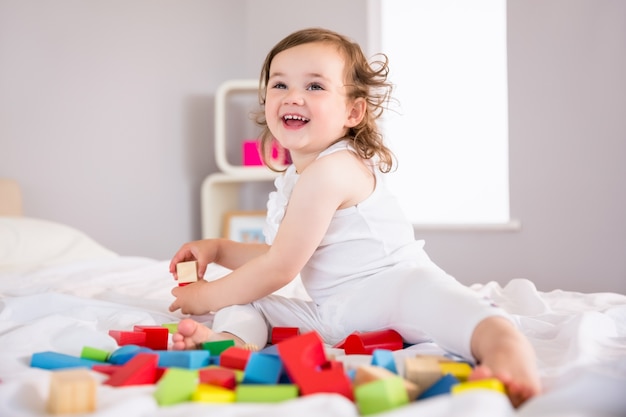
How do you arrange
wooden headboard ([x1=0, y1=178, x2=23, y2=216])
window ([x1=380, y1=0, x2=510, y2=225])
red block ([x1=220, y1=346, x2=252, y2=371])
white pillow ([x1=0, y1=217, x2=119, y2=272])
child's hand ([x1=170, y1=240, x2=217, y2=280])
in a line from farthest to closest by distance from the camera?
window ([x1=380, y1=0, x2=510, y2=225]) < wooden headboard ([x1=0, y1=178, x2=23, y2=216]) < white pillow ([x1=0, y1=217, x2=119, y2=272]) < child's hand ([x1=170, y1=240, x2=217, y2=280]) < red block ([x1=220, y1=346, x2=252, y2=371])

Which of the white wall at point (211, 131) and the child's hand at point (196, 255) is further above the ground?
the white wall at point (211, 131)

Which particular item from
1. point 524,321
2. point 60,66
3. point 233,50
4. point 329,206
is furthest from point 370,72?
point 233,50

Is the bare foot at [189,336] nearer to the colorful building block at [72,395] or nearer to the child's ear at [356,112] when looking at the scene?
the colorful building block at [72,395]

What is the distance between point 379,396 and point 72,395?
29cm

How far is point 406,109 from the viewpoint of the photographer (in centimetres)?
366

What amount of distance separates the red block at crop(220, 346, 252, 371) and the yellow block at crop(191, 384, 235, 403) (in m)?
0.13

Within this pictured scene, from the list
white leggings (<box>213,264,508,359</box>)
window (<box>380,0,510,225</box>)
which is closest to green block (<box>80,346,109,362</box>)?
white leggings (<box>213,264,508,359</box>)

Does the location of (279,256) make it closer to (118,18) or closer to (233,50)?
(118,18)

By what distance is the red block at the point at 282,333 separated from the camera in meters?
1.21

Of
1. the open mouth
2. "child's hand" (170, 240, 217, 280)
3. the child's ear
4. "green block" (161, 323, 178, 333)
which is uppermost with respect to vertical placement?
the child's ear

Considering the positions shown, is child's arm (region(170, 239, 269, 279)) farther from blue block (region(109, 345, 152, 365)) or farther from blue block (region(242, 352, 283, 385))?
blue block (region(242, 352, 283, 385))

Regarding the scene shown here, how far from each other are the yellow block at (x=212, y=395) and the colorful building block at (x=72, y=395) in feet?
0.33

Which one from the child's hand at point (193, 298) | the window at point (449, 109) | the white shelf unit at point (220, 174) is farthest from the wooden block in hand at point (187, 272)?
the window at point (449, 109)

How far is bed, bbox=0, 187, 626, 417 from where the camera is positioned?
2.25 feet
